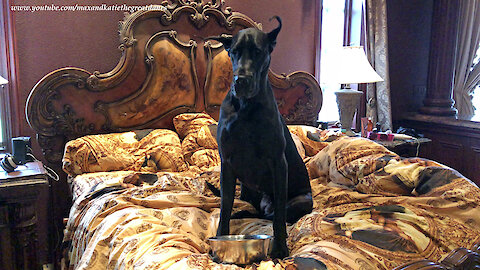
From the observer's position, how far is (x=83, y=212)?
6.13 ft

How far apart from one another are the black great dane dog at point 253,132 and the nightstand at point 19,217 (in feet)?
3.77

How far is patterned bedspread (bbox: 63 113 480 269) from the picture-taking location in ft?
4.18

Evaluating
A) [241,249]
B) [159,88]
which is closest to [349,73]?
[159,88]

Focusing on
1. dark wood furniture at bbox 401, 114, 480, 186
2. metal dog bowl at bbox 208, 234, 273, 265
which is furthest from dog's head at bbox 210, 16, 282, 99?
dark wood furniture at bbox 401, 114, 480, 186

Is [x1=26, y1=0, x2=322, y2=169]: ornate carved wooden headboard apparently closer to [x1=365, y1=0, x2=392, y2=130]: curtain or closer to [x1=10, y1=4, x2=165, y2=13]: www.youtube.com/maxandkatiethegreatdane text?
[x1=10, y1=4, x2=165, y2=13]: www.youtube.com/maxandkatiethegreatdane text

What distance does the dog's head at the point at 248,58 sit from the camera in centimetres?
123

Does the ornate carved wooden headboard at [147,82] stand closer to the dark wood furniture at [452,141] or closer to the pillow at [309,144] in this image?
the pillow at [309,144]

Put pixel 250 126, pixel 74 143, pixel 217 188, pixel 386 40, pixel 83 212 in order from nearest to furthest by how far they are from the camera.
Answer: pixel 250 126 → pixel 83 212 → pixel 217 188 → pixel 74 143 → pixel 386 40

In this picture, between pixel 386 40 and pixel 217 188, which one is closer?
pixel 217 188

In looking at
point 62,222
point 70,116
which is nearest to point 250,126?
point 70,116

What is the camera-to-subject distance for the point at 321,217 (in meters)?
1.57

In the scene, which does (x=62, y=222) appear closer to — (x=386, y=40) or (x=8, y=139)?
(x=8, y=139)

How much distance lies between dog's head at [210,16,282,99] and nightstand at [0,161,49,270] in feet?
4.34

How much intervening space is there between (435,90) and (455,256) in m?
3.01
